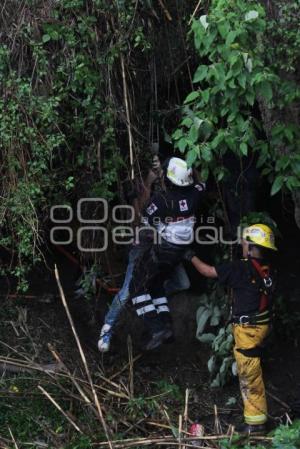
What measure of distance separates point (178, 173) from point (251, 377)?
1757 mm

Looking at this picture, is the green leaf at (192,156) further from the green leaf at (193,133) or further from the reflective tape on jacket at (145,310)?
the reflective tape on jacket at (145,310)

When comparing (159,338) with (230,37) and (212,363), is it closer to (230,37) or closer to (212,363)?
(212,363)

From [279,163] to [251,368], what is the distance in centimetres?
174

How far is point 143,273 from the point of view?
6.48m

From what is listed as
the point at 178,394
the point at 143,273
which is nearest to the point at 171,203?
the point at 143,273

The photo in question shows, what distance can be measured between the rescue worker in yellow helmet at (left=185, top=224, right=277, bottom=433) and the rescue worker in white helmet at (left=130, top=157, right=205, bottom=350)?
72 centimetres

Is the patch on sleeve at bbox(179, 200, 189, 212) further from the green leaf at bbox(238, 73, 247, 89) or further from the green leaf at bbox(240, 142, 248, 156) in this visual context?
the green leaf at bbox(238, 73, 247, 89)

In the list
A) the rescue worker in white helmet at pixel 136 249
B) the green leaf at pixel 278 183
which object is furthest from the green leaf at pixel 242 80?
the rescue worker in white helmet at pixel 136 249

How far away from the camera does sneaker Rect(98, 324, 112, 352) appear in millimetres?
6477

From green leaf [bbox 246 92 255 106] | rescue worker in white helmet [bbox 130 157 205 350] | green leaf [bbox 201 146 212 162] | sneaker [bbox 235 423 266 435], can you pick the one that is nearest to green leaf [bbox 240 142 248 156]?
green leaf [bbox 201 146 212 162]

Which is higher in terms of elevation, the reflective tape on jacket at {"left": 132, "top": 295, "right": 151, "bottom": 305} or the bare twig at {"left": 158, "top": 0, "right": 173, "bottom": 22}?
the bare twig at {"left": 158, "top": 0, "right": 173, "bottom": 22}

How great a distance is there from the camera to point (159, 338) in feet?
21.6

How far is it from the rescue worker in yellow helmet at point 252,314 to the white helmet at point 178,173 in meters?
0.72

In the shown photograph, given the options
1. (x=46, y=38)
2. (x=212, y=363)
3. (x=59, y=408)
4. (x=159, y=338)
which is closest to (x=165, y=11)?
(x=46, y=38)
